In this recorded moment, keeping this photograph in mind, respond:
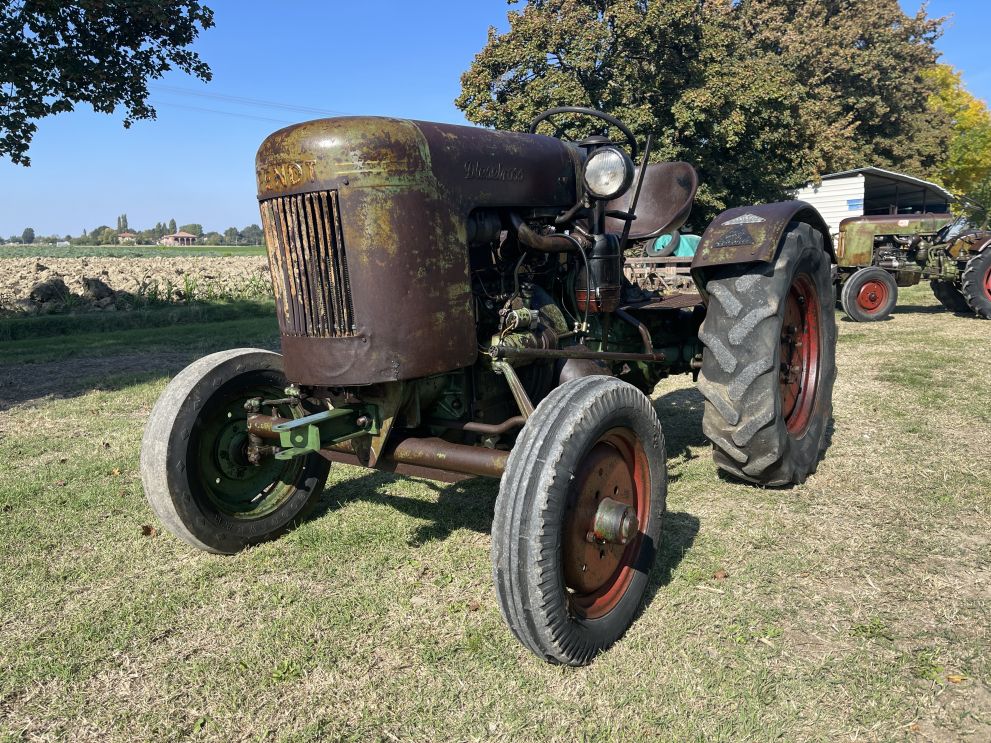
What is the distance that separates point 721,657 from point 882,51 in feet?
103

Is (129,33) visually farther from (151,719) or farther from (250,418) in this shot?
(151,719)

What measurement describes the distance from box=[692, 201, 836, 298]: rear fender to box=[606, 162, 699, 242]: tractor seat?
0.43 meters

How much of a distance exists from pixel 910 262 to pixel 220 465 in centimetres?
1300

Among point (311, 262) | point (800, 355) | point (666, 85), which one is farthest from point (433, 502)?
point (666, 85)

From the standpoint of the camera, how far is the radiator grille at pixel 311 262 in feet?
8.58

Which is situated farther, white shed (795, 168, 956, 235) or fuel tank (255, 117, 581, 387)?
white shed (795, 168, 956, 235)

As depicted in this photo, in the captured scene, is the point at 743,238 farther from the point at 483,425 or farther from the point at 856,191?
the point at 856,191

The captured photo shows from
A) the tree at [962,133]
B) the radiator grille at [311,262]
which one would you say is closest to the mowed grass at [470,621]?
the radiator grille at [311,262]

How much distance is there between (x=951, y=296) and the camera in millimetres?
11789

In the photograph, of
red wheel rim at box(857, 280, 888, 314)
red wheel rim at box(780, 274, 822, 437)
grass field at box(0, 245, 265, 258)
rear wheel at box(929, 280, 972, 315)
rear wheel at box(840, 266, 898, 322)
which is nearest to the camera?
red wheel rim at box(780, 274, 822, 437)

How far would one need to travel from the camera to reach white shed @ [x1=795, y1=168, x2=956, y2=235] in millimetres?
22688

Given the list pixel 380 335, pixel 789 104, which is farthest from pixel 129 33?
pixel 789 104

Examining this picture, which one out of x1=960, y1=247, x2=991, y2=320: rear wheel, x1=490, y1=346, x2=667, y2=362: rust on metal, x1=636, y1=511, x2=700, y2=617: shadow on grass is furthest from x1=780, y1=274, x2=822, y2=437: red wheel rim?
x1=960, y1=247, x2=991, y2=320: rear wheel

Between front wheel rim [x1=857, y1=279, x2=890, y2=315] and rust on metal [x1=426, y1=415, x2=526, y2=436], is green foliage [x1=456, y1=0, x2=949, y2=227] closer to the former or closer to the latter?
front wheel rim [x1=857, y1=279, x2=890, y2=315]
